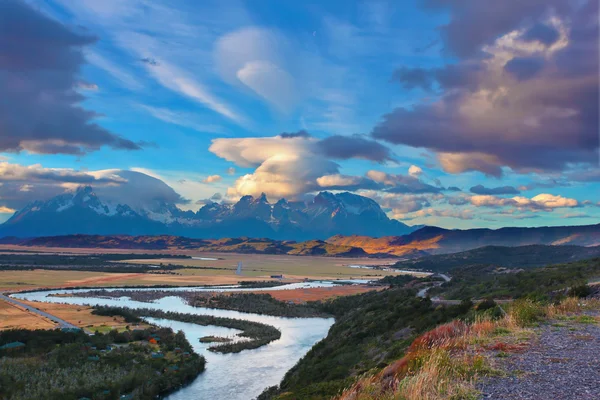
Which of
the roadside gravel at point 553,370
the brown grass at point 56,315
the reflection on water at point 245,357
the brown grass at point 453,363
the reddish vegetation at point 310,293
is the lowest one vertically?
the reddish vegetation at point 310,293

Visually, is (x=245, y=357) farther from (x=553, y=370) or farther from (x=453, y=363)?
(x=553, y=370)

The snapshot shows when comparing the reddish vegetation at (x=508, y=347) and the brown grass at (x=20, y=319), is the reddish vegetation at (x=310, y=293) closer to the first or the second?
the brown grass at (x=20, y=319)

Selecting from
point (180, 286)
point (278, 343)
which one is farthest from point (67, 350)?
point (180, 286)

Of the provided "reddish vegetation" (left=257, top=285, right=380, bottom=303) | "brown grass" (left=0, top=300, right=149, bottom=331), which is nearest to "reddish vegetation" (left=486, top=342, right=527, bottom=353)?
"brown grass" (left=0, top=300, right=149, bottom=331)

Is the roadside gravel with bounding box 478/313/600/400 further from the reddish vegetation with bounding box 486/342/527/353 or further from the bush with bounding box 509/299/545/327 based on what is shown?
the bush with bounding box 509/299/545/327

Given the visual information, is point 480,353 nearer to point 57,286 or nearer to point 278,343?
point 278,343

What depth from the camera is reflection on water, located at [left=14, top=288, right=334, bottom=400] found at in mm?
45531

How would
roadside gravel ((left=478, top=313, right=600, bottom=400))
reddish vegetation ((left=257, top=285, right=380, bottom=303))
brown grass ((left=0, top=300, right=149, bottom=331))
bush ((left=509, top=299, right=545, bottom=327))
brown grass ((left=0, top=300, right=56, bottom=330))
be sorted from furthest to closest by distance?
1. reddish vegetation ((left=257, top=285, right=380, bottom=303))
2. brown grass ((left=0, top=300, right=149, bottom=331))
3. brown grass ((left=0, top=300, right=56, bottom=330))
4. bush ((left=509, top=299, right=545, bottom=327))
5. roadside gravel ((left=478, top=313, right=600, bottom=400))

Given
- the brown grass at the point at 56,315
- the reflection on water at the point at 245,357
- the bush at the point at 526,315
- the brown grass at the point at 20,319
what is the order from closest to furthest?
1. the bush at the point at 526,315
2. the reflection on water at the point at 245,357
3. the brown grass at the point at 20,319
4. the brown grass at the point at 56,315

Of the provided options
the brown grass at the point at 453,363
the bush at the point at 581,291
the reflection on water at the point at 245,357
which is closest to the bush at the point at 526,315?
the brown grass at the point at 453,363

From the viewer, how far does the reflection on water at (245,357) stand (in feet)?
149

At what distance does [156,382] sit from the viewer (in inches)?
1801

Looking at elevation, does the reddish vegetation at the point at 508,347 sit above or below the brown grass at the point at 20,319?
above

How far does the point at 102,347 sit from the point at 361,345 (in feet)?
112
